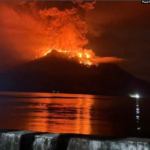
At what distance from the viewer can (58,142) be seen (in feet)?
25.4

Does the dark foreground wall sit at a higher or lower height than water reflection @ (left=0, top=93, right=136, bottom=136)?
lower

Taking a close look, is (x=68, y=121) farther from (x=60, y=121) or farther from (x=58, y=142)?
(x=58, y=142)

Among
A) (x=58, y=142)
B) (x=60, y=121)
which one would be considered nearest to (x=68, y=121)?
(x=60, y=121)

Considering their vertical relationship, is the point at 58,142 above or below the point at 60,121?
below

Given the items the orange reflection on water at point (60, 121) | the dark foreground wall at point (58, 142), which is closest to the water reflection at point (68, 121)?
the orange reflection on water at point (60, 121)

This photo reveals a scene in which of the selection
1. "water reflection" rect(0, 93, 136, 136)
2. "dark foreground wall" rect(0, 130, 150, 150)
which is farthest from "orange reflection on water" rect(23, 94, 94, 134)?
"dark foreground wall" rect(0, 130, 150, 150)

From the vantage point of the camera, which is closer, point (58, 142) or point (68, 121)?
point (58, 142)

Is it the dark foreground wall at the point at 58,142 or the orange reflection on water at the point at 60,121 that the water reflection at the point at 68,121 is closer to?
the orange reflection on water at the point at 60,121

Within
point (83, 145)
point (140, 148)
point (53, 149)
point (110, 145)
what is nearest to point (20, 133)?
point (53, 149)

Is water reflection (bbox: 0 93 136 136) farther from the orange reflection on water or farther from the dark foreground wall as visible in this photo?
the dark foreground wall

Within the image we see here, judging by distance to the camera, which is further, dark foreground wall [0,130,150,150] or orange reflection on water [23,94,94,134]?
orange reflection on water [23,94,94,134]

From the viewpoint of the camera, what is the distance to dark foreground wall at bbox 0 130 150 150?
733 cm

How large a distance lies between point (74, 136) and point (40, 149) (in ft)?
3.25

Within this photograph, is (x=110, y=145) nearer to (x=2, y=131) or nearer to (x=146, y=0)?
(x=2, y=131)
